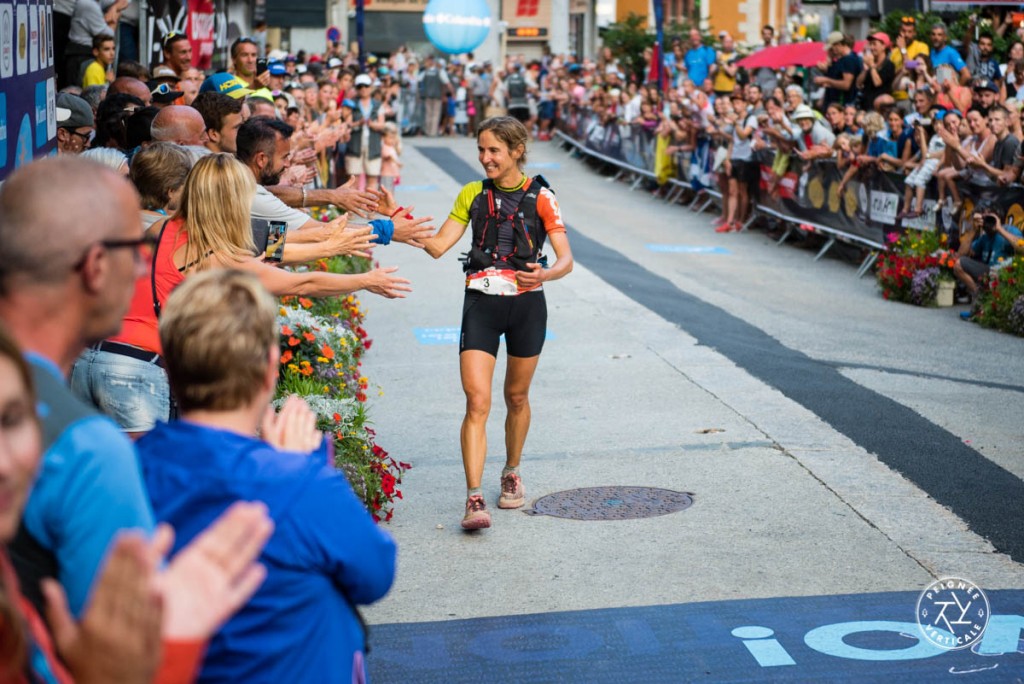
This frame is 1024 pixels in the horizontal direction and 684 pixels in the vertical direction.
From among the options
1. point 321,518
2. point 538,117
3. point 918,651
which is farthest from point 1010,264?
point 538,117

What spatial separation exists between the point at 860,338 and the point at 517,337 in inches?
260

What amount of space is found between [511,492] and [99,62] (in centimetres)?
803

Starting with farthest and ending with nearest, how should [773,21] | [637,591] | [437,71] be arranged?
[773,21], [437,71], [637,591]

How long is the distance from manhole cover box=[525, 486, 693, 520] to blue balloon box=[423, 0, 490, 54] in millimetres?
18329

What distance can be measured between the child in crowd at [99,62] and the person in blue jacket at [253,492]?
435 inches

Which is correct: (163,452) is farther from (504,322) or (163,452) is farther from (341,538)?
(504,322)

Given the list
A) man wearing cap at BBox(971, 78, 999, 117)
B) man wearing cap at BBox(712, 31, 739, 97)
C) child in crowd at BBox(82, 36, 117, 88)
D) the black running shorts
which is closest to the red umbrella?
man wearing cap at BBox(712, 31, 739, 97)

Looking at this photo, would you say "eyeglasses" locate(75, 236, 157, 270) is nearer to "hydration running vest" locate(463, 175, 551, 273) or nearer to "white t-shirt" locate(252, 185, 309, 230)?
"white t-shirt" locate(252, 185, 309, 230)

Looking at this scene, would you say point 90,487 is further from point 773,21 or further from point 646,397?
point 773,21

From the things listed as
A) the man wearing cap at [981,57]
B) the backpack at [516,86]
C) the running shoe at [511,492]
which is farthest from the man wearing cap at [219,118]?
the backpack at [516,86]

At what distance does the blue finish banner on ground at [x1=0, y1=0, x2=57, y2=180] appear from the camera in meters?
6.98

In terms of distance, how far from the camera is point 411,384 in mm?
10875

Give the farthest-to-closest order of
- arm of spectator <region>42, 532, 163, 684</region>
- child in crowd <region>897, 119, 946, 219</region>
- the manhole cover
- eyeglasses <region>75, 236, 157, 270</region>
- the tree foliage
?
the tree foliage, child in crowd <region>897, 119, 946, 219</region>, the manhole cover, eyeglasses <region>75, 236, 157, 270</region>, arm of spectator <region>42, 532, 163, 684</region>

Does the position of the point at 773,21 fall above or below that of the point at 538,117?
above
